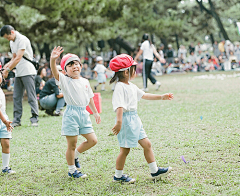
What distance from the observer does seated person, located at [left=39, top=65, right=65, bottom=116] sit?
7789 mm

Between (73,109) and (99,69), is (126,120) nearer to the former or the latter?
(73,109)

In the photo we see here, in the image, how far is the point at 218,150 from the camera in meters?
4.09

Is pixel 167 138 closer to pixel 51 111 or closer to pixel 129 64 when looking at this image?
pixel 129 64

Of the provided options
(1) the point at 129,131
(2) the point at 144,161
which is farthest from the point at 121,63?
(2) the point at 144,161

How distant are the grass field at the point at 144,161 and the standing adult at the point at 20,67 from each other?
446mm

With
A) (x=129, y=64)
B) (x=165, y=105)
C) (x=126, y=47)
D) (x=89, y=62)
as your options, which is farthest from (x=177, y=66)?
(x=129, y=64)

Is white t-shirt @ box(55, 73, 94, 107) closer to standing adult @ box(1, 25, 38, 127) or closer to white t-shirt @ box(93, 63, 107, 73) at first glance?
standing adult @ box(1, 25, 38, 127)

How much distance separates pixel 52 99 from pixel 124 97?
192 inches

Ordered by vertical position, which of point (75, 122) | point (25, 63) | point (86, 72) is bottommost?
point (86, 72)

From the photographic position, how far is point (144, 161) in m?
3.89

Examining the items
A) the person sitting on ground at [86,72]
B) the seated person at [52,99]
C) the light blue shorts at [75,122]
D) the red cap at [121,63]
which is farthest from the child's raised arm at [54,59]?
the person sitting on ground at [86,72]

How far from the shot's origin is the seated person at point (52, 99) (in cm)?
779

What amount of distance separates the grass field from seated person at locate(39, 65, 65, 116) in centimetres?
108

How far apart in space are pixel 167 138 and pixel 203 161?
1181mm
